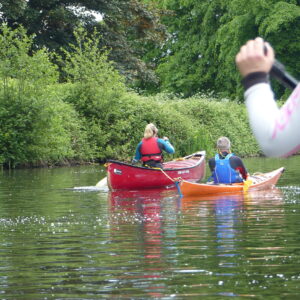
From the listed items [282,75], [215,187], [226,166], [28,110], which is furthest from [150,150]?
[282,75]

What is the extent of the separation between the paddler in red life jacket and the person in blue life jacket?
7.27 ft

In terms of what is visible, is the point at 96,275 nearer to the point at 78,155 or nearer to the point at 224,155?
the point at 224,155

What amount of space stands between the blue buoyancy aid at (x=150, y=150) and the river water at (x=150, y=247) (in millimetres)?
2692

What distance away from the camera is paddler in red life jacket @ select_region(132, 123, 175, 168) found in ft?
67.3

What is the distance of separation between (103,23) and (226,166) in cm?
2820

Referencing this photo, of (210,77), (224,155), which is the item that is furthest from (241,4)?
(224,155)

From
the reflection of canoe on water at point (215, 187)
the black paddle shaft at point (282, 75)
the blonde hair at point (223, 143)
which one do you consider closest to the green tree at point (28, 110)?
the reflection of canoe on water at point (215, 187)

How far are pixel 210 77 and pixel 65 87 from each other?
69.2ft

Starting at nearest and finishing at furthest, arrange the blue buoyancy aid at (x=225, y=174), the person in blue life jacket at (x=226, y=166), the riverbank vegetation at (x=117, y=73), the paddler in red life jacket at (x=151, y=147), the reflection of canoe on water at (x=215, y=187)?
the reflection of canoe on water at (x=215, y=187)
the person in blue life jacket at (x=226, y=166)
the blue buoyancy aid at (x=225, y=174)
the paddler in red life jacket at (x=151, y=147)
the riverbank vegetation at (x=117, y=73)

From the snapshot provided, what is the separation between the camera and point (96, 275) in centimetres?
760

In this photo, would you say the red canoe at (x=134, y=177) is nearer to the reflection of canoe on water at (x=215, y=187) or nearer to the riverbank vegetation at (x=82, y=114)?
the reflection of canoe on water at (x=215, y=187)

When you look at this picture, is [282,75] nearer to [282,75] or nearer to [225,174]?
[282,75]

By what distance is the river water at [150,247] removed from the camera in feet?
22.5

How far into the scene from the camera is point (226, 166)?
18047mm
